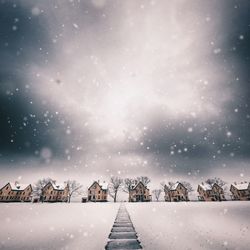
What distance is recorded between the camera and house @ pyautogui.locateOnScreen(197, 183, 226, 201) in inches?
2977

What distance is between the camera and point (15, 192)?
7500 centimetres

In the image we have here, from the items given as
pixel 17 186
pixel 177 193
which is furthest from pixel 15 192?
pixel 177 193

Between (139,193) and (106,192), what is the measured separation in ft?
45.1

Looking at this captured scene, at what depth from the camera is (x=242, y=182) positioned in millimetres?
81125

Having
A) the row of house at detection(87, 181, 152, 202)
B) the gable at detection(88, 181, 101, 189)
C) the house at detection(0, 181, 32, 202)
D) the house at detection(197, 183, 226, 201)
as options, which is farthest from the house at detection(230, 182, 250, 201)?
the house at detection(0, 181, 32, 202)

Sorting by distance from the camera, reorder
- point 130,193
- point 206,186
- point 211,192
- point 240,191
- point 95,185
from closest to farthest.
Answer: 1. point 130,193
2. point 95,185
3. point 211,192
4. point 240,191
5. point 206,186

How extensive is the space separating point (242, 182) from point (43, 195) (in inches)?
3510

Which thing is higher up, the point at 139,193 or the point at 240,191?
the point at 240,191

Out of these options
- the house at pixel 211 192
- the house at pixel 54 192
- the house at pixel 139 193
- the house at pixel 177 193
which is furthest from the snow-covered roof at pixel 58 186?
the house at pixel 211 192

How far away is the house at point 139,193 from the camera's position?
2746 inches

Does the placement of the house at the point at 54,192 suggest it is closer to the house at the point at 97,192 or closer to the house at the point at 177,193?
the house at the point at 97,192

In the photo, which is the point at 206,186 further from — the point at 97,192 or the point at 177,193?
the point at 97,192

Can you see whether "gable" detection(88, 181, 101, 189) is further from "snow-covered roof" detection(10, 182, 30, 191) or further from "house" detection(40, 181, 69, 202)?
"snow-covered roof" detection(10, 182, 30, 191)

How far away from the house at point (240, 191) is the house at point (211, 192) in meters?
6.77
